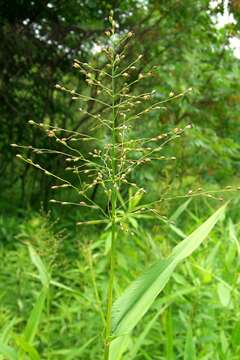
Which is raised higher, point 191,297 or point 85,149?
point 85,149

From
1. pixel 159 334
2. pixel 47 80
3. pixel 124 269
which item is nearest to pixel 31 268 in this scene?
pixel 124 269

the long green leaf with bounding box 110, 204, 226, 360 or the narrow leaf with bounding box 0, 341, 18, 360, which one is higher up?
the long green leaf with bounding box 110, 204, 226, 360

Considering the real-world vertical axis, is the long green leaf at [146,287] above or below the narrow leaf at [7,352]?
above

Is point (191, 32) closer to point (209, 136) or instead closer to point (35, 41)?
point (209, 136)

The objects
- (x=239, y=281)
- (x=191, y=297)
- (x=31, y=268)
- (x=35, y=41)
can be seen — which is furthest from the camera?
(x=35, y=41)

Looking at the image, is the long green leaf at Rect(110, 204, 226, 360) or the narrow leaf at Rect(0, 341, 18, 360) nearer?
the long green leaf at Rect(110, 204, 226, 360)

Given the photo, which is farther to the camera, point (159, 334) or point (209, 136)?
point (209, 136)

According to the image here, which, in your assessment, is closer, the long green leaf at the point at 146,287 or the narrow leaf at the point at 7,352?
the long green leaf at the point at 146,287

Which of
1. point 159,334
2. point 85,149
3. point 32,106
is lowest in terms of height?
point 159,334
